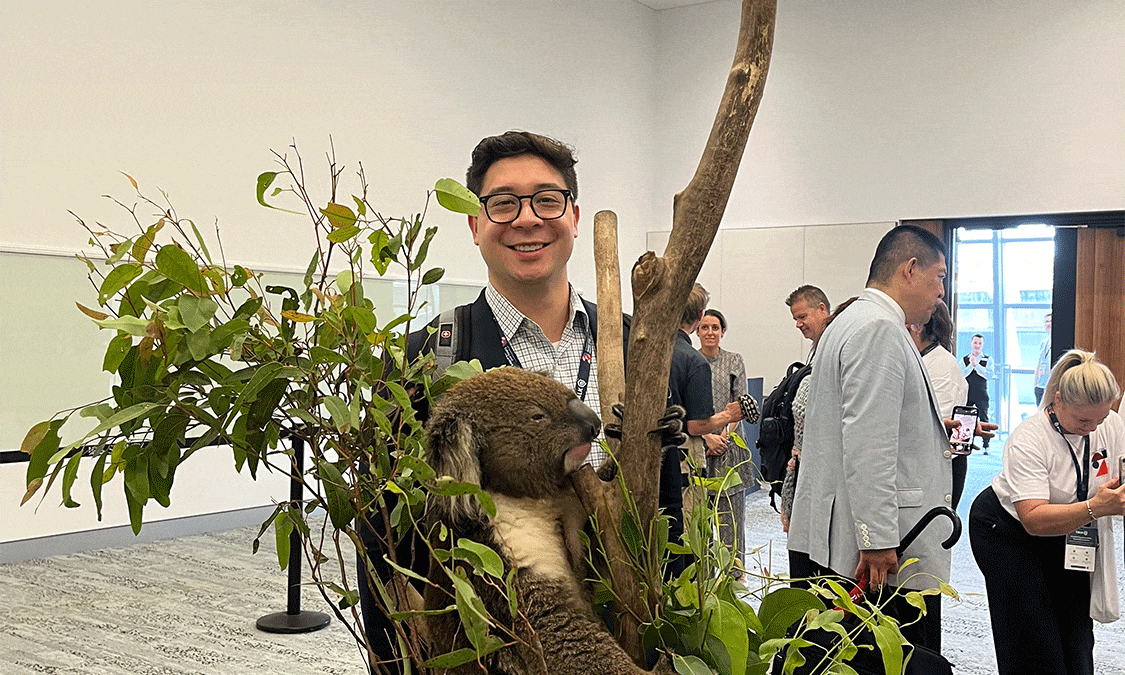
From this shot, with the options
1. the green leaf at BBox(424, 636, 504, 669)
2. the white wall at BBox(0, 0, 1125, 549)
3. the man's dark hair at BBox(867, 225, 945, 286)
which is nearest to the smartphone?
the man's dark hair at BBox(867, 225, 945, 286)

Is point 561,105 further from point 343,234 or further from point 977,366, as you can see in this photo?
point 343,234

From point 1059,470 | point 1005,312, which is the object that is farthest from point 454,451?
point 1005,312

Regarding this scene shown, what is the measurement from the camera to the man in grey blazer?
9.31 feet

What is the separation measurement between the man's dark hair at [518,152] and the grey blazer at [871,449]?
156cm

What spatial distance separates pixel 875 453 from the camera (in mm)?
2840

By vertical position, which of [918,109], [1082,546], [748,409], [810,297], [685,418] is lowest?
[1082,546]

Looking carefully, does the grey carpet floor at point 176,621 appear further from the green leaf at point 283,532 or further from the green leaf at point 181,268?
the green leaf at point 181,268

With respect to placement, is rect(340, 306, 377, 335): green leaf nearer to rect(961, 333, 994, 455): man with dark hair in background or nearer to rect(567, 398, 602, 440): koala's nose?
rect(567, 398, 602, 440): koala's nose

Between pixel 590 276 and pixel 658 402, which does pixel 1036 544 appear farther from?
pixel 590 276

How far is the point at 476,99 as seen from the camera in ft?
31.0

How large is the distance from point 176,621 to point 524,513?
4.23 metres

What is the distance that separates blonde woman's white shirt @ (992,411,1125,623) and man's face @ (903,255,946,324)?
1.50 ft

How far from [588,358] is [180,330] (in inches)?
37.1

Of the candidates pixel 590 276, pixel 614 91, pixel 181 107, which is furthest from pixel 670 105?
pixel 181 107
